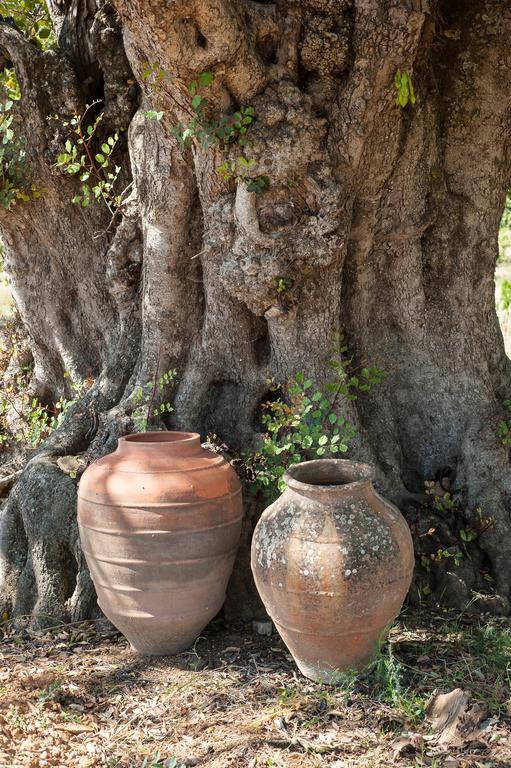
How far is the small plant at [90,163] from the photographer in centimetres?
455

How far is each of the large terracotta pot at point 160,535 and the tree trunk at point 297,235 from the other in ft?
1.46

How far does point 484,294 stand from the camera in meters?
4.84

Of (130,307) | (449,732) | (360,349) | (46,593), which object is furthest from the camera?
(130,307)

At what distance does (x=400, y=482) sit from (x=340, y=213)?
1441 millimetres

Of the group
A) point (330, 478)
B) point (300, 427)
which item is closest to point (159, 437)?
point (300, 427)

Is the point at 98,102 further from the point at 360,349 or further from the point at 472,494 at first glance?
the point at 472,494

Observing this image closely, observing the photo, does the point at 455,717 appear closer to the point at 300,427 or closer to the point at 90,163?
the point at 300,427

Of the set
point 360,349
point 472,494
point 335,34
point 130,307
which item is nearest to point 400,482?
point 472,494

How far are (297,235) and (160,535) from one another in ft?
5.11

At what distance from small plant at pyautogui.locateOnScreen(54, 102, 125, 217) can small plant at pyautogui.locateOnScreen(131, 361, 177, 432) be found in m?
1.03

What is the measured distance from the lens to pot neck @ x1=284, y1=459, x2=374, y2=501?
3264 millimetres

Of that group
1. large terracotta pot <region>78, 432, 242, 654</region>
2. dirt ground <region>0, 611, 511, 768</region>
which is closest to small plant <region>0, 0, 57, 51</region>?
large terracotta pot <region>78, 432, 242, 654</region>

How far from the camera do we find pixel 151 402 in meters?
4.32

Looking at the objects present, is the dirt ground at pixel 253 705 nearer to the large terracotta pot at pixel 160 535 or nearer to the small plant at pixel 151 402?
the large terracotta pot at pixel 160 535
